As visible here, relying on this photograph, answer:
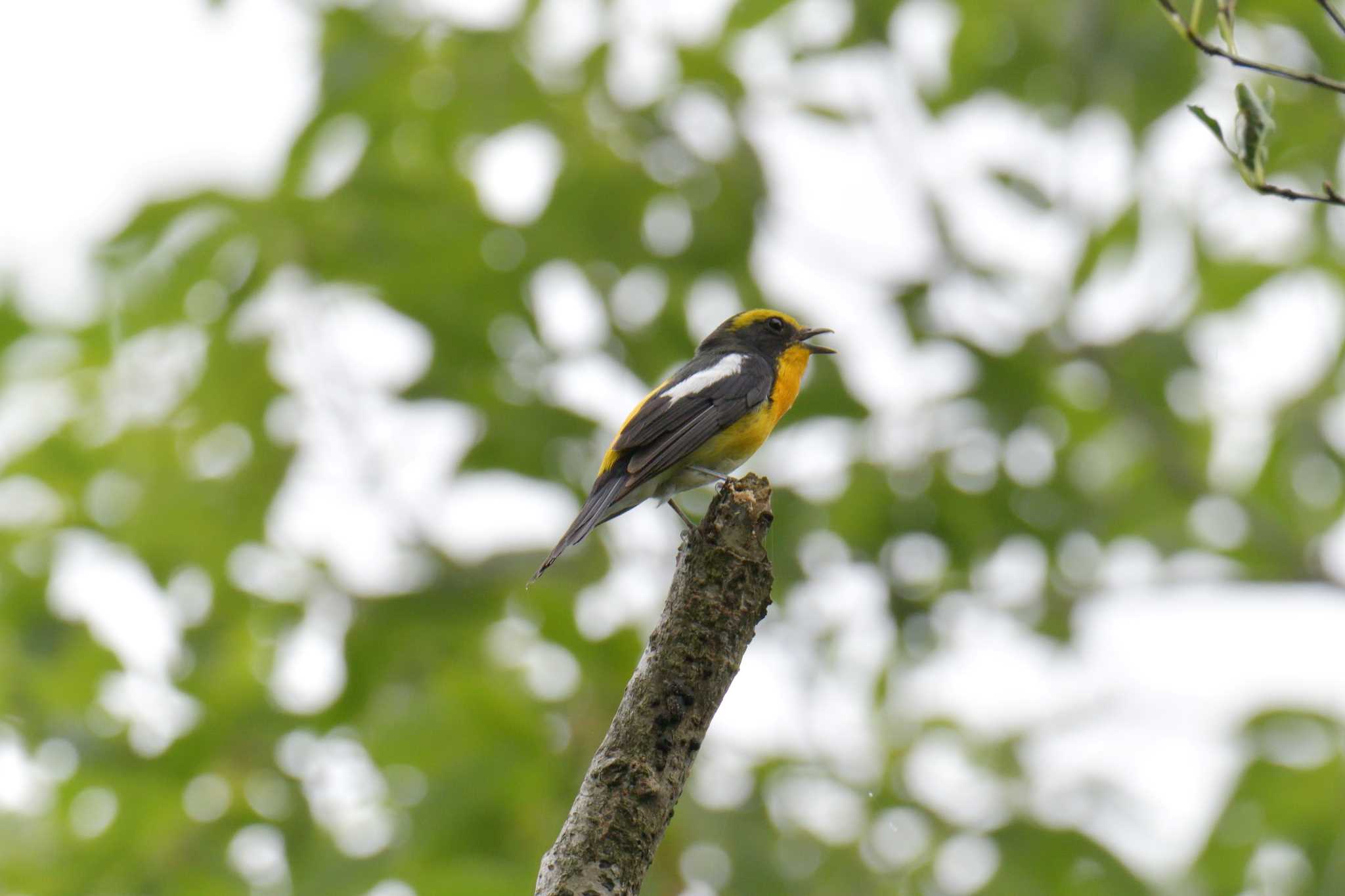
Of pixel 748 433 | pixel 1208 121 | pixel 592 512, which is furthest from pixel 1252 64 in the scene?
pixel 748 433

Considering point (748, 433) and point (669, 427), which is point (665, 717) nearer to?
point (669, 427)

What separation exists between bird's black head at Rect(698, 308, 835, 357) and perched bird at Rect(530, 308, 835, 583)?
43mm

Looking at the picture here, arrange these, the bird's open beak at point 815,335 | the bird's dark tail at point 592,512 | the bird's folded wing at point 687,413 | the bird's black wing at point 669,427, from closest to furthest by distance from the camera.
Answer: the bird's dark tail at point 592,512
the bird's black wing at point 669,427
the bird's folded wing at point 687,413
the bird's open beak at point 815,335

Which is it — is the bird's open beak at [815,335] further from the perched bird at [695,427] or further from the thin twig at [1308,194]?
the thin twig at [1308,194]

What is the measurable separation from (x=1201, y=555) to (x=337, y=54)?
4.37 meters

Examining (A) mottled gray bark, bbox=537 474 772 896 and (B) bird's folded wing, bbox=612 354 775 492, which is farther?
(B) bird's folded wing, bbox=612 354 775 492

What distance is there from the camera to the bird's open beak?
5.51 m

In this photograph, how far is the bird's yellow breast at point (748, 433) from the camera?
4828 millimetres

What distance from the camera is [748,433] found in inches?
194

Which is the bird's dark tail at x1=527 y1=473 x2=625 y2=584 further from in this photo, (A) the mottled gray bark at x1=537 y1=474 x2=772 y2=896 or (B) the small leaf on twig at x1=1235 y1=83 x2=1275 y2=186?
(B) the small leaf on twig at x1=1235 y1=83 x2=1275 y2=186

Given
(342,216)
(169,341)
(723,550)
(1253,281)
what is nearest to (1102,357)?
(1253,281)

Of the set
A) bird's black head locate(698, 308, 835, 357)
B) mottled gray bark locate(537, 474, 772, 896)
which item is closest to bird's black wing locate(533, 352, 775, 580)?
bird's black head locate(698, 308, 835, 357)

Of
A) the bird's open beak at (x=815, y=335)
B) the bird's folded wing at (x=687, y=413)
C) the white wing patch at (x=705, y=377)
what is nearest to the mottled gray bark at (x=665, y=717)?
the bird's folded wing at (x=687, y=413)

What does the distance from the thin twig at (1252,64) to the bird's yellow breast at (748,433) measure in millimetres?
2670
